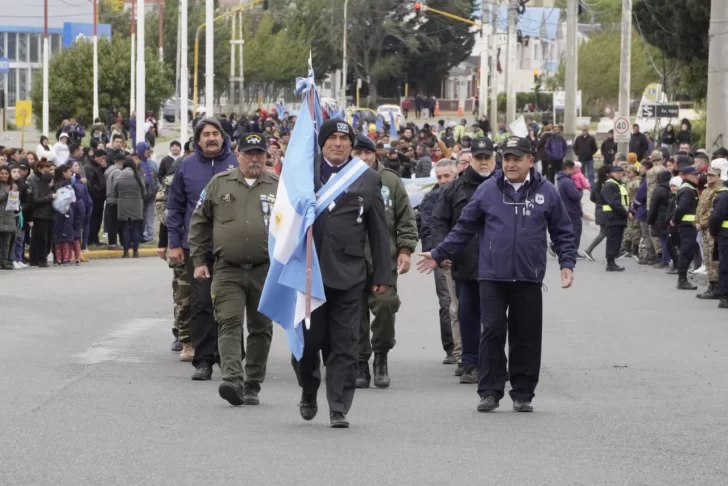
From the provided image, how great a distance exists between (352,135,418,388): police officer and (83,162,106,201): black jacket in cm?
1575

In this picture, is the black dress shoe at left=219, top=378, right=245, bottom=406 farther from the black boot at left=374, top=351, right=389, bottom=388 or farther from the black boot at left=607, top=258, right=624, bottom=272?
the black boot at left=607, top=258, right=624, bottom=272

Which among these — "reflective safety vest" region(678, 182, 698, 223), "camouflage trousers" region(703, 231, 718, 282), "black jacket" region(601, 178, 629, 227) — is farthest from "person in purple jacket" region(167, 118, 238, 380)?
"black jacket" region(601, 178, 629, 227)

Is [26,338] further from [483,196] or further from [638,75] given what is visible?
[638,75]

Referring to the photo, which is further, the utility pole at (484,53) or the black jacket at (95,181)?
the utility pole at (484,53)

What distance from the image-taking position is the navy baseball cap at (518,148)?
391 inches

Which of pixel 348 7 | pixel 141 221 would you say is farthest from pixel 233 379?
pixel 348 7

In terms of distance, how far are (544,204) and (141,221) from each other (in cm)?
1712

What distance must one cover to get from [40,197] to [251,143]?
44.8 ft

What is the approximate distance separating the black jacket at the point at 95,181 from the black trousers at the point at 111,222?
1.47ft

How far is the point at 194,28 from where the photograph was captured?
269ft

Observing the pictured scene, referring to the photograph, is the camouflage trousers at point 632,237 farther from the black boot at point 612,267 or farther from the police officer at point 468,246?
the police officer at point 468,246

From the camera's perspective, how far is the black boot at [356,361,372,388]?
11594 millimetres

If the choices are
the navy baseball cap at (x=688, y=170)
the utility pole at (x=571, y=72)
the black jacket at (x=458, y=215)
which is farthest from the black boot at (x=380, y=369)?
the utility pole at (x=571, y=72)

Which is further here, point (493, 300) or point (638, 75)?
point (638, 75)
